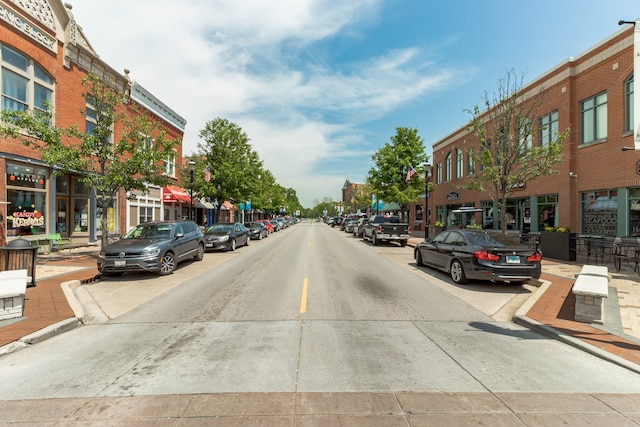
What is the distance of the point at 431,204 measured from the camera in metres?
38.5

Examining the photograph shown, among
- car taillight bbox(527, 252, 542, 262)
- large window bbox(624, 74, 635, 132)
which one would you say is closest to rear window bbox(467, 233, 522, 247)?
car taillight bbox(527, 252, 542, 262)

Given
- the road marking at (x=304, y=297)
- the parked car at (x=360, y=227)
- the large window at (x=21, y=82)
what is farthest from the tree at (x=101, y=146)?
the parked car at (x=360, y=227)

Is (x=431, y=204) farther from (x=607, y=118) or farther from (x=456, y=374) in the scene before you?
(x=456, y=374)

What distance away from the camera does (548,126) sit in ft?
63.0

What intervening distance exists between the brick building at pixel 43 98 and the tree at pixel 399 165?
19.6m

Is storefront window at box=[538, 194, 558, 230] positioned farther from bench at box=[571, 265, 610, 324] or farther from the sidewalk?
bench at box=[571, 265, 610, 324]

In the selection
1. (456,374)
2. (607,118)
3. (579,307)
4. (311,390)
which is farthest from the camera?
(607,118)

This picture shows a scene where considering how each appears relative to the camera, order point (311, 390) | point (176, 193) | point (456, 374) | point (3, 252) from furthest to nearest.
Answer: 1. point (176, 193)
2. point (3, 252)
3. point (456, 374)
4. point (311, 390)

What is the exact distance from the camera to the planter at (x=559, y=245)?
13.3 meters

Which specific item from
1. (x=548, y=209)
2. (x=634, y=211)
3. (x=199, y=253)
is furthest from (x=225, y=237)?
(x=634, y=211)

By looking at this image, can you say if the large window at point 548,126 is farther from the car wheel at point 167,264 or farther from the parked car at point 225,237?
the car wheel at point 167,264

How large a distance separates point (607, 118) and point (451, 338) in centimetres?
1630

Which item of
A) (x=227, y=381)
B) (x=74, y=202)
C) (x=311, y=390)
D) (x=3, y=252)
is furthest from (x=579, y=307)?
(x=74, y=202)

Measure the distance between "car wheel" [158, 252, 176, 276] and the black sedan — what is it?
338 inches
